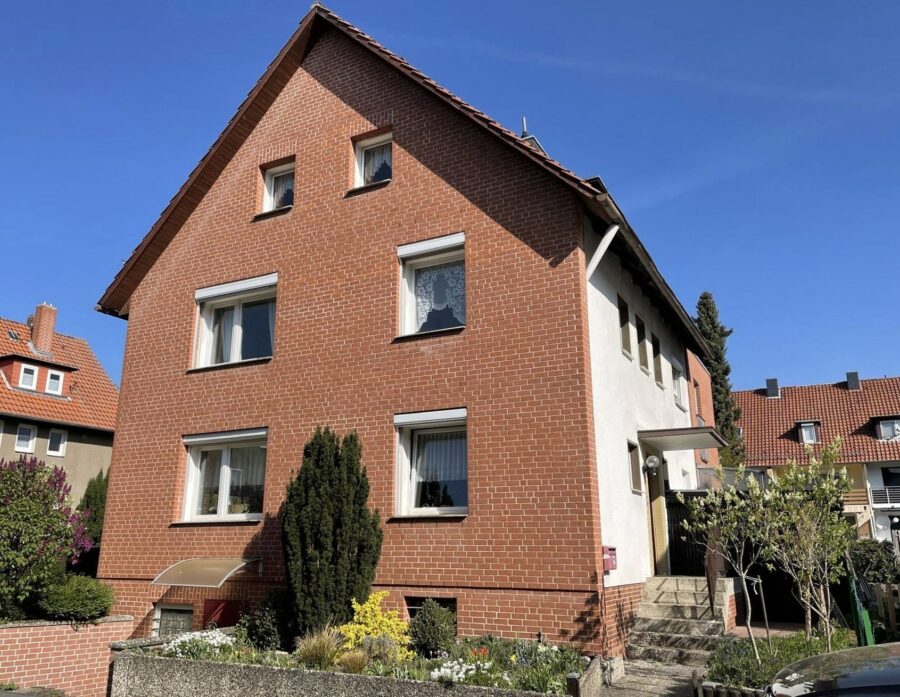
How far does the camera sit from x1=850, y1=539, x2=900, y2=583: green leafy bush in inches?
623

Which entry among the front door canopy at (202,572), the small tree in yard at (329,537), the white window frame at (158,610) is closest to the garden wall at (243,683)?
the small tree in yard at (329,537)

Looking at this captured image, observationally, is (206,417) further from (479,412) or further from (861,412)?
(861,412)

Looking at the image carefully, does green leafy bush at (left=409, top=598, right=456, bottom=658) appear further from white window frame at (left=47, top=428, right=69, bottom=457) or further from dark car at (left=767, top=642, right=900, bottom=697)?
white window frame at (left=47, top=428, right=69, bottom=457)

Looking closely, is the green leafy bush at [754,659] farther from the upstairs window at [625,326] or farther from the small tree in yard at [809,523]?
the upstairs window at [625,326]

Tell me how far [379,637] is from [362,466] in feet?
8.84

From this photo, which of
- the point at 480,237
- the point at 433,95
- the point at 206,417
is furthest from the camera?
the point at 206,417

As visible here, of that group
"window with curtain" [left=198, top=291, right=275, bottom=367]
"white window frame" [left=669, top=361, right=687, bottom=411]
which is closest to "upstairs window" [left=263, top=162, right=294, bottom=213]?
"window with curtain" [left=198, top=291, right=275, bottom=367]

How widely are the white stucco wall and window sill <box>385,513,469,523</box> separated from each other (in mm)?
2236

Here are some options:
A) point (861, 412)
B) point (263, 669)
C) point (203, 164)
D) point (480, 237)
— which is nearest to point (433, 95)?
point (480, 237)

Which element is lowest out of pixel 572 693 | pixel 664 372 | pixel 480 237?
pixel 572 693

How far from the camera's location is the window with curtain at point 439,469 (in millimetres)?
11880

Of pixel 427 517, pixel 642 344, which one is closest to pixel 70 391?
pixel 427 517

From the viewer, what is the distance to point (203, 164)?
15.6m

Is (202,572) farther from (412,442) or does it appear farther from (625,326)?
(625,326)
